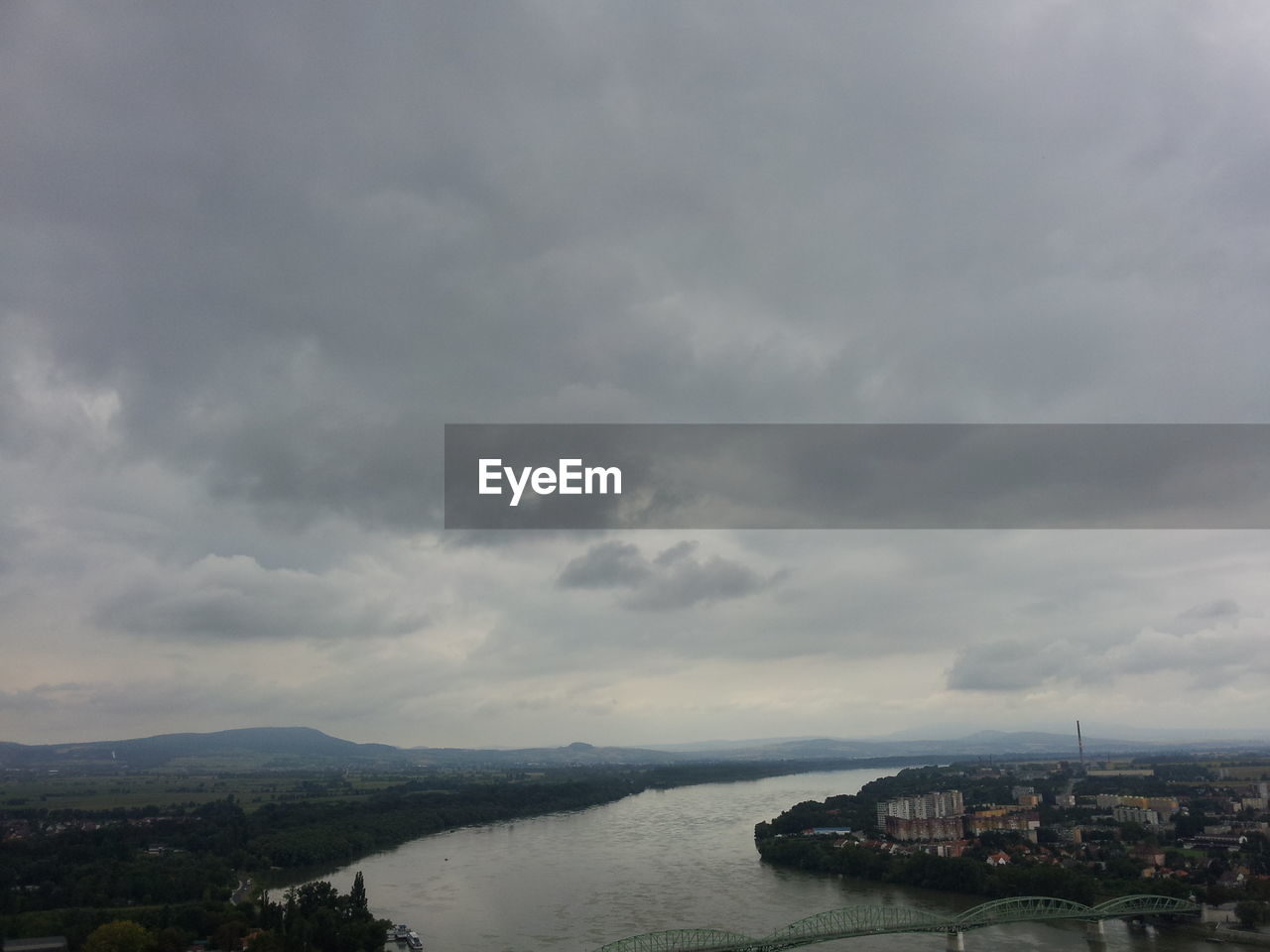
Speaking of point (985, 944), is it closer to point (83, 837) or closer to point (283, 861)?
point (283, 861)

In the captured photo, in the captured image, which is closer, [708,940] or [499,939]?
[708,940]

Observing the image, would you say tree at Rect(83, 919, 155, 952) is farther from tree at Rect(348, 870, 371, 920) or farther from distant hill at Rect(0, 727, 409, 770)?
distant hill at Rect(0, 727, 409, 770)

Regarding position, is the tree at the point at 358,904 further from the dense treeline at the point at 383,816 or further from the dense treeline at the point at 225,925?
the dense treeline at the point at 383,816

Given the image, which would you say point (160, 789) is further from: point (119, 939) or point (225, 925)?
point (119, 939)

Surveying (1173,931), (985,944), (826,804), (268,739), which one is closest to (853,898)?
(985,944)

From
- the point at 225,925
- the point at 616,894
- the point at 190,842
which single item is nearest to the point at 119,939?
the point at 225,925

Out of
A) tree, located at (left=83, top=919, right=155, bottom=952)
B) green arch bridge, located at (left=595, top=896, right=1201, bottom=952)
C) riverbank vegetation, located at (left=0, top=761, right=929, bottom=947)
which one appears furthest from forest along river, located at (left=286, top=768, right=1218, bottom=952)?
tree, located at (left=83, top=919, right=155, bottom=952)
